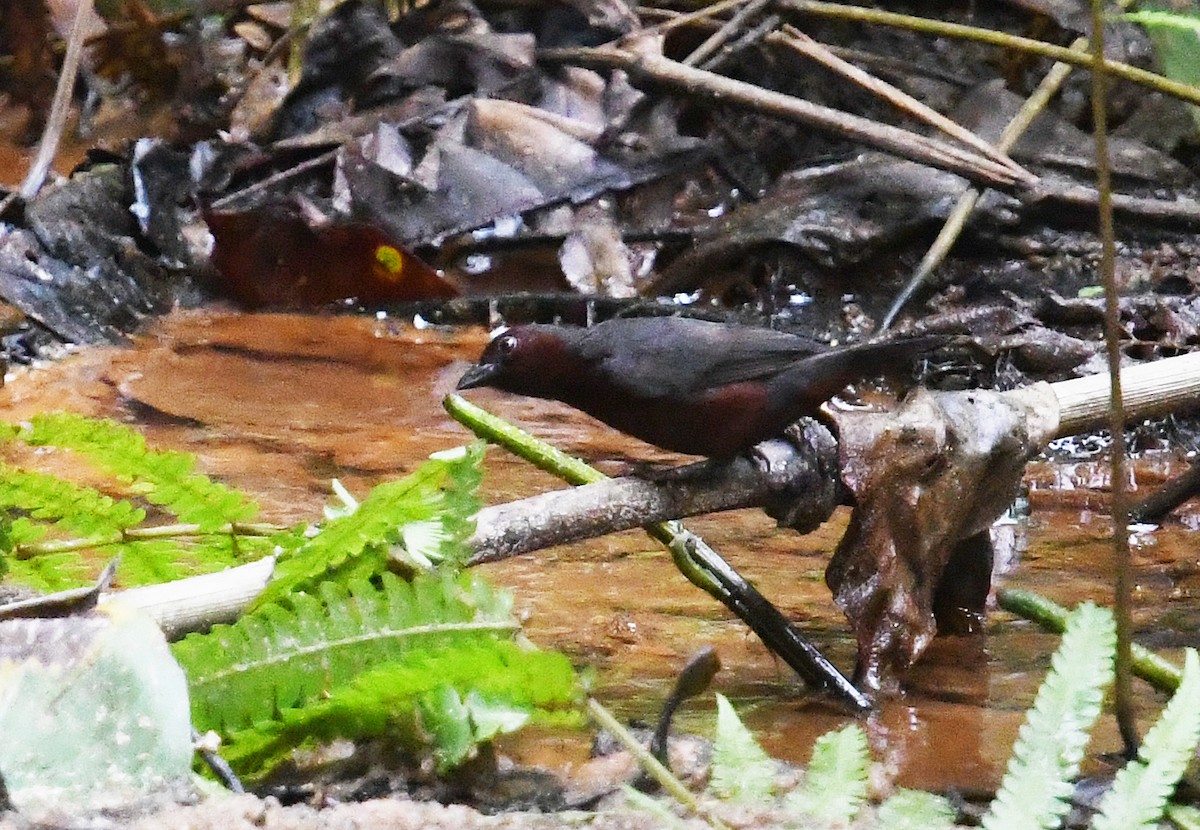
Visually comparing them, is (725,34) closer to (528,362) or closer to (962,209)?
(962,209)

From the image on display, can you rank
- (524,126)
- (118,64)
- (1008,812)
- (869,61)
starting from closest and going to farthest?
(1008,812)
(524,126)
(869,61)
(118,64)

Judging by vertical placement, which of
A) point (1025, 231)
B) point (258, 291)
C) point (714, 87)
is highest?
point (714, 87)

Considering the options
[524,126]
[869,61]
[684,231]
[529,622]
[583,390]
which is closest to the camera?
[529,622]

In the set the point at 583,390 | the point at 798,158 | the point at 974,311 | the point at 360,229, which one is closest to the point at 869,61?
the point at 798,158

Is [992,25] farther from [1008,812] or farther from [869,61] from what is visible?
[1008,812]

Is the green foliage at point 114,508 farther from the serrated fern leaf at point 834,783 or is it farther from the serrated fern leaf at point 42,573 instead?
the serrated fern leaf at point 834,783

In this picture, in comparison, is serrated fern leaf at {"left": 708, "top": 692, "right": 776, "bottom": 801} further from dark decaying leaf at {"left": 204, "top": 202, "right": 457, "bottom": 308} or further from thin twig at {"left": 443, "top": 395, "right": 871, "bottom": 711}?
dark decaying leaf at {"left": 204, "top": 202, "right": 457, "bottom": 308}

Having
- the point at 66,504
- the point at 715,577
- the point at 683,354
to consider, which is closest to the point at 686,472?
the point at 715,577
